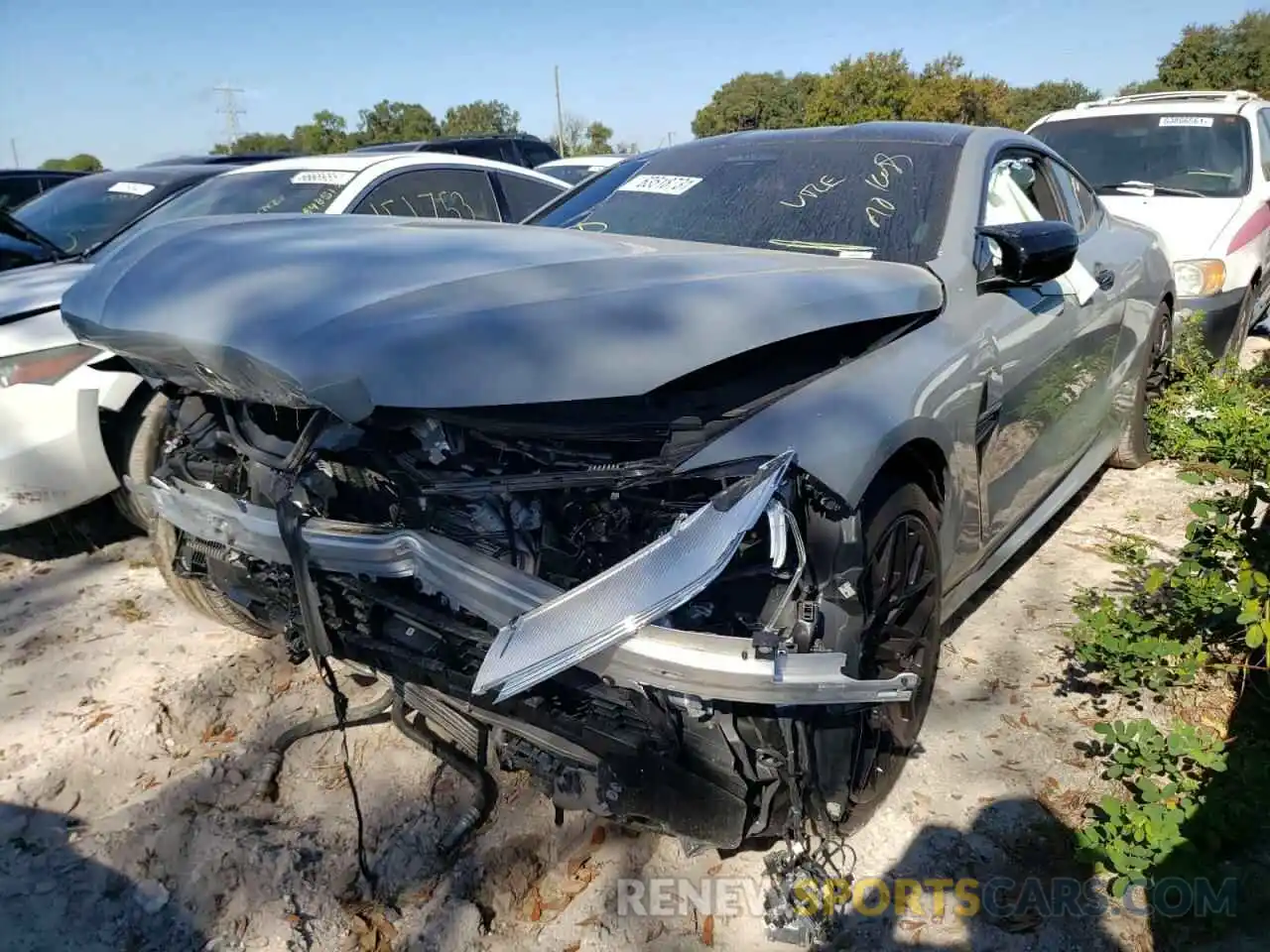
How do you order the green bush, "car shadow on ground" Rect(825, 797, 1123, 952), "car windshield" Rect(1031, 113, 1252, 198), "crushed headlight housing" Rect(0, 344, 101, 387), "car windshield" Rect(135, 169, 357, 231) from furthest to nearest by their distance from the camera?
"car windshield" Rect(1031, 113, 1252, 198) → "car windshield" Rect(135, 169, 357, 231) → "crushed headlight housing" Rect(0, 344, 101, 387) → the green bush → "car shadow on ground" Rect(825, 797, 1123, 952)

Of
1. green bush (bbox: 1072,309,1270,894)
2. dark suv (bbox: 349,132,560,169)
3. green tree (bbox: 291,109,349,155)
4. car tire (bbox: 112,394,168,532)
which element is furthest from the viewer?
green tree (bbox: 291,109,349,155)

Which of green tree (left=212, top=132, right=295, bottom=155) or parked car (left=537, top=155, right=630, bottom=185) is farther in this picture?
green tree (left=212, top=132, right=295, bottom=155)

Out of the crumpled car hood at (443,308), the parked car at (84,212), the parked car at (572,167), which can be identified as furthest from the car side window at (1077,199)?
the parked car at (572,167)

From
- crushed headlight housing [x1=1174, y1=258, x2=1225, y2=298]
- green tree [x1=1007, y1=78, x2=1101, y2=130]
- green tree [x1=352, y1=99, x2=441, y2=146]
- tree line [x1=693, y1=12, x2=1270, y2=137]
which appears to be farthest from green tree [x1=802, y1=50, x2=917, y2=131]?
crushed headlight housing [x1=1174, y1=258, x2=1225, y2=298]

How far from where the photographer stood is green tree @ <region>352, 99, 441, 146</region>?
4556 cm

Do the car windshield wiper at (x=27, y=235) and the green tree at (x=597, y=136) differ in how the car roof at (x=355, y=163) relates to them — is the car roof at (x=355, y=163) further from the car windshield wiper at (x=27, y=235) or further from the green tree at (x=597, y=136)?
the green tree at (x=597, y=136)

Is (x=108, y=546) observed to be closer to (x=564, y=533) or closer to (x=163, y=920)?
(x=163, y=920)

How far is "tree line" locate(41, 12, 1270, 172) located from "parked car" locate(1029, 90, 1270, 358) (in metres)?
17.3

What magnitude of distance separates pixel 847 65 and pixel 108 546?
35.0m

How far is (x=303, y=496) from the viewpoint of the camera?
1.97 metres

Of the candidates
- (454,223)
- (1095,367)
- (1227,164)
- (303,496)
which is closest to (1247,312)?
(1227,164)

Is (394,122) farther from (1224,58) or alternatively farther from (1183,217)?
(1183,217)

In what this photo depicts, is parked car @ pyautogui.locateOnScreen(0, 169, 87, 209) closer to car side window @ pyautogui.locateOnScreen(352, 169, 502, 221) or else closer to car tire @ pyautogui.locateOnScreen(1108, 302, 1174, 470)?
car side window @ pyautogui.locateOnScreen(352, 169, 502, 221)

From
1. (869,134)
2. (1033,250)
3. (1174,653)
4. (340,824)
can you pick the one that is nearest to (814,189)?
(869,134)
